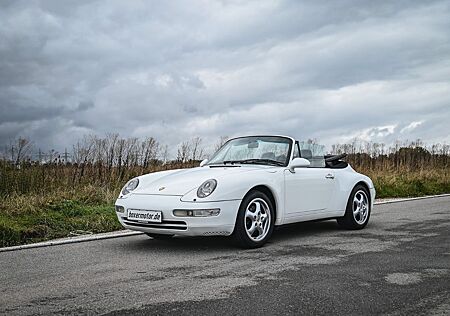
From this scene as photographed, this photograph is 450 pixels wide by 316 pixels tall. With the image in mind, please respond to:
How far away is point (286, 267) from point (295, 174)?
2.20 metres

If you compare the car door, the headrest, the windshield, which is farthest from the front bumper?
the headrest

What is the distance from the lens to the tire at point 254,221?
6.69 meters

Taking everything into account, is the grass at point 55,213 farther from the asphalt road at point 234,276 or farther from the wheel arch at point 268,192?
the wheel arch at point 268,192

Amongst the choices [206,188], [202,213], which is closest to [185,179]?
[206,188]

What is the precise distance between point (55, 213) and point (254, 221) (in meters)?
4.25

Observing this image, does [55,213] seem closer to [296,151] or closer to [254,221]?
[254,221]

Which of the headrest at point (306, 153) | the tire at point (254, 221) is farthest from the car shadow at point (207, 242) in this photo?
the headrest at point (306, 153)

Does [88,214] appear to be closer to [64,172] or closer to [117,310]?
[64,172]

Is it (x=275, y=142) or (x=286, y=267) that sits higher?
(x=275, y=142)

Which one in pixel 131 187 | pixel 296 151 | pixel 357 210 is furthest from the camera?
pixel 357 210

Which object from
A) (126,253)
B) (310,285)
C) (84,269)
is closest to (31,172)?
(126,253)

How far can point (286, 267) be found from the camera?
5.63 metres

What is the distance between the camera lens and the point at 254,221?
6.89 meters

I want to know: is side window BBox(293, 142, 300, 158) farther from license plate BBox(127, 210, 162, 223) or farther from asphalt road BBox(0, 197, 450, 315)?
license plate BBox(127, 210, 162, 223)
